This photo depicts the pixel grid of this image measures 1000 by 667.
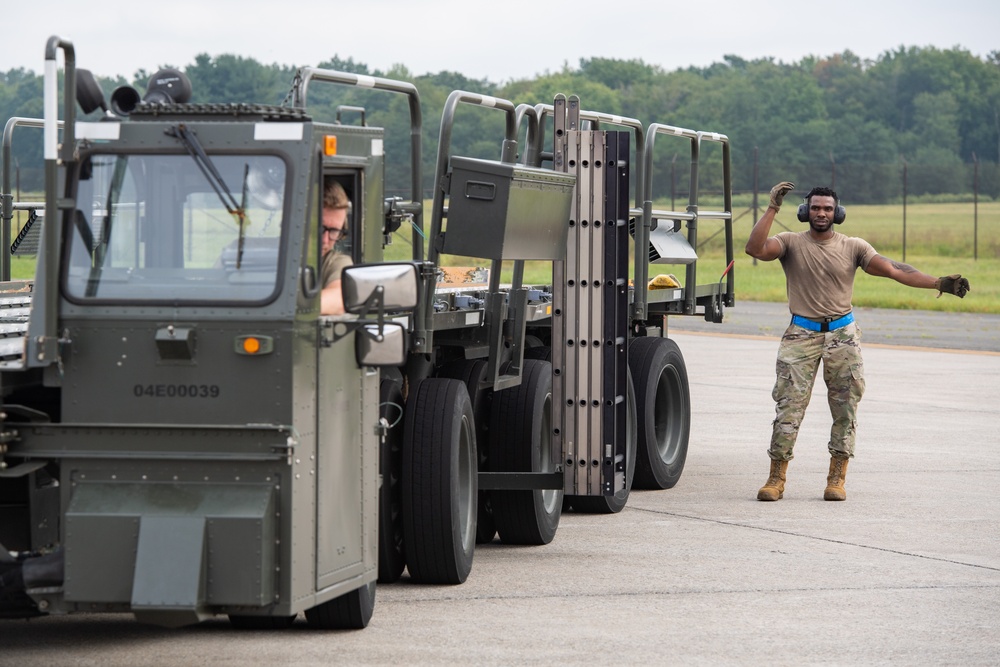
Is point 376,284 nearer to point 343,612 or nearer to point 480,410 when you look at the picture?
point 343,612

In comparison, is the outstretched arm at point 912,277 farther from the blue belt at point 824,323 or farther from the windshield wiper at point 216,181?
the windshield wiper at point 216,181

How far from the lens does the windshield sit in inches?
248

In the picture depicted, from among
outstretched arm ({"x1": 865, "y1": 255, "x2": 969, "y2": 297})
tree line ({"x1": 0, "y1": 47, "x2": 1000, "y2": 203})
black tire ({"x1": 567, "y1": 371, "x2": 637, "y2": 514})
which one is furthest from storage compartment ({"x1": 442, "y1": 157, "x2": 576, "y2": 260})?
tree line ({"x1": 0, "y1": 47, "x2": 1000, "y2": 203})

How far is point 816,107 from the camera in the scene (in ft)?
377

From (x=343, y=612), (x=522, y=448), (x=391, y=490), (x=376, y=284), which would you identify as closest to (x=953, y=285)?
(x=522, y=448)

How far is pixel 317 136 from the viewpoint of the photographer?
21.1 feet

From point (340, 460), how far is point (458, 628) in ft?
Answer: 3.84

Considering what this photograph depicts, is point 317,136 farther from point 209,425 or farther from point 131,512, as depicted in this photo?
point 131,512

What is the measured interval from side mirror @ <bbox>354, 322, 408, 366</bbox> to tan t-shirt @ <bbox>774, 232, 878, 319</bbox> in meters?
5.22

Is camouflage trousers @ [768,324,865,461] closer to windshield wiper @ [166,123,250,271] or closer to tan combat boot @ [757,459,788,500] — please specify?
tan combat boot @ [757,459,788,500]

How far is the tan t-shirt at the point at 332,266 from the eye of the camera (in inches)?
265

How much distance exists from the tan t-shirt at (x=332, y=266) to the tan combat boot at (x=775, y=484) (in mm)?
5376

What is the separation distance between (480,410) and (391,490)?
4.42 feet

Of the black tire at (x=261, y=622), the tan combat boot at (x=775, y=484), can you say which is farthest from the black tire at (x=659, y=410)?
the black tire at (x=261, y=622)
